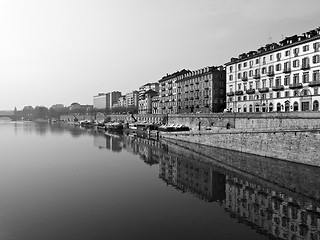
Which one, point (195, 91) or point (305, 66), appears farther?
point (195, 91)

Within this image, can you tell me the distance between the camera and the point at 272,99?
6088cm

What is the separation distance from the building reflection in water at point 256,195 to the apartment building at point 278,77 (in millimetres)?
23036

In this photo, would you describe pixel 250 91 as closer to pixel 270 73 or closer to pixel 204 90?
pixel 270 73

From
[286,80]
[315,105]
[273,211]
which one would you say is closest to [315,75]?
[315,105]

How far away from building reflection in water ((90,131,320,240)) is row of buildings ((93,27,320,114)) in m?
23.7

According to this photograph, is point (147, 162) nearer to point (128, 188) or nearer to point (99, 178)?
point (99, 178)

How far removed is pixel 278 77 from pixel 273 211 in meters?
44.2

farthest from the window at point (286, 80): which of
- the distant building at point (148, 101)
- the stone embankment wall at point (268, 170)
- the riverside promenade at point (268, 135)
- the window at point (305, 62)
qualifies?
the distant building at point (148, 101)

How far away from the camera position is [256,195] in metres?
25.2

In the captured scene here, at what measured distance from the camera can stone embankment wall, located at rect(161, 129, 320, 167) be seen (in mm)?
32688

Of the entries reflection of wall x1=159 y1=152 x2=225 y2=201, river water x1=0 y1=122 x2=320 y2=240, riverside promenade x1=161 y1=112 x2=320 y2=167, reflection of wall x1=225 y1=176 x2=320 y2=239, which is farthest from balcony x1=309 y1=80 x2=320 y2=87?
reflection of wall x1=225 y1=176 x2=320 y2=239

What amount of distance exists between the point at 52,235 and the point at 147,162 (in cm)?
2666

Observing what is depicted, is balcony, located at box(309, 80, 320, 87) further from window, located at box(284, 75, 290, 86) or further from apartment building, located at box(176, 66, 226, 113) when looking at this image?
apartment building, located at box(176, 66, 226, 113)

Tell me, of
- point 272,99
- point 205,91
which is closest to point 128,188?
point 272,99
